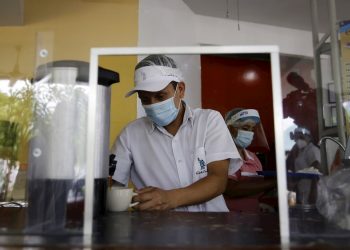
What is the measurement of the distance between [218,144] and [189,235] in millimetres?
736

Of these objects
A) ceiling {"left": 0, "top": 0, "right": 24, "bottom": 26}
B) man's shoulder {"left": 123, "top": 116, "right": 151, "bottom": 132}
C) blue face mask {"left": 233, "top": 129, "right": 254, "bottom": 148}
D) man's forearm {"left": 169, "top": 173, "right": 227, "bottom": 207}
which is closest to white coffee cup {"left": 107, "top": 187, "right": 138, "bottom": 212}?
man's forearm {"left": 169, "top": 173, "right": 227, "bottom": 207}

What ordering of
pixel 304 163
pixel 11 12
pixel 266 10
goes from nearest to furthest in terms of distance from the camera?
pixel 304 163 < pixel 11 12 < pixel 266 10

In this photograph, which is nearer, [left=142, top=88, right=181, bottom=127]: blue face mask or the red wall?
[left=142, top=88, right=181, bottom=127]: blue face mask

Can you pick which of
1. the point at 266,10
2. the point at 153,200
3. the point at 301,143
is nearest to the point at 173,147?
the point at 153,200

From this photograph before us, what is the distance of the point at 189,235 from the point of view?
22.7 inches

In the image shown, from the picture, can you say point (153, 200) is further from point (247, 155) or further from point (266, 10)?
point (266, 10)

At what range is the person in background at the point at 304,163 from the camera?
636 mm

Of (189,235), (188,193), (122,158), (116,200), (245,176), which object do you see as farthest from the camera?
(245,176)

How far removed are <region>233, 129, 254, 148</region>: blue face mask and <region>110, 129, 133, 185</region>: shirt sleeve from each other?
853 mm

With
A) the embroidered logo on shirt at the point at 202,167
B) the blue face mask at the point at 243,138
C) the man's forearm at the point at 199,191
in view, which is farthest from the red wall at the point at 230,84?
the man's forearm at the point at 199,191

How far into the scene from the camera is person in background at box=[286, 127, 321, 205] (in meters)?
0.64

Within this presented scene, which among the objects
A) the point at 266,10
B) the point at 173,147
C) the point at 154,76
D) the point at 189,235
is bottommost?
the point at 189,235

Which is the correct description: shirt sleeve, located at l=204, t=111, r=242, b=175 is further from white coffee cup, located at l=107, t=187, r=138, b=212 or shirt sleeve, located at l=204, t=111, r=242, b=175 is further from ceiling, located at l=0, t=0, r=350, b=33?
ceiling, located at l=0, t=0, r=350, b=33

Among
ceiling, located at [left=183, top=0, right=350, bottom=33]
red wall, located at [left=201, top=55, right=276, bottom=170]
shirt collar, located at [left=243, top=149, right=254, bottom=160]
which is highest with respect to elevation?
ceiling, located at [left=183, top=0, right=350, bottom=33]
